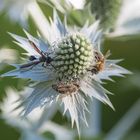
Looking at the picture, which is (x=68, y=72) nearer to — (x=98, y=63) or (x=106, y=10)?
(x=98, y=63)

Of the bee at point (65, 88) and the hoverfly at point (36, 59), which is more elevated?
the hoverfly at point (36, 59)

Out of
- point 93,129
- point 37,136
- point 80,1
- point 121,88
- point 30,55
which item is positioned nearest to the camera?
point 30,55

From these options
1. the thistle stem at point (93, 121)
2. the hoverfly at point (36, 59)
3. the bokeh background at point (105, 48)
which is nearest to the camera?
the hoverfly at point (36, 59)

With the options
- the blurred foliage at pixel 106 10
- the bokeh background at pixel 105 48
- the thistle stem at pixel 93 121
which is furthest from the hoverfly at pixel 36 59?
the thistle stem at pixel 93 121

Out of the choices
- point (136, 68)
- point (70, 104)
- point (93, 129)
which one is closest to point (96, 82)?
point (70, 104)

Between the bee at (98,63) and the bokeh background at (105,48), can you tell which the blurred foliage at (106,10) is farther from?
the bee at (98,63)

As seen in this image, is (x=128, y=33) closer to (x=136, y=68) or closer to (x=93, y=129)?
(x=93, y=129)

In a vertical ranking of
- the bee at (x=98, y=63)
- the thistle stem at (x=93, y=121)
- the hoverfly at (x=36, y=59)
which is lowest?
the thistle stem at (x=93, y=121)

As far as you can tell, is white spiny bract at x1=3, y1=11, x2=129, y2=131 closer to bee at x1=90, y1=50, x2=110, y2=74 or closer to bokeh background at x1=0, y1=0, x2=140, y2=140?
bee at x1=90, y1=50, x2=110, y2=74

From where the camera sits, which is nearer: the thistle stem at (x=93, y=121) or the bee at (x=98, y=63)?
the bee at (x=98, y=63)

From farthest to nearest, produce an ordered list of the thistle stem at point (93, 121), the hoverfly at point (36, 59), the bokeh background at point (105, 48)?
1. the thistle stem at point (93, 121)
2. the bokeh background at point (105, 48)
3. the hoverfly at point (36, 59)
